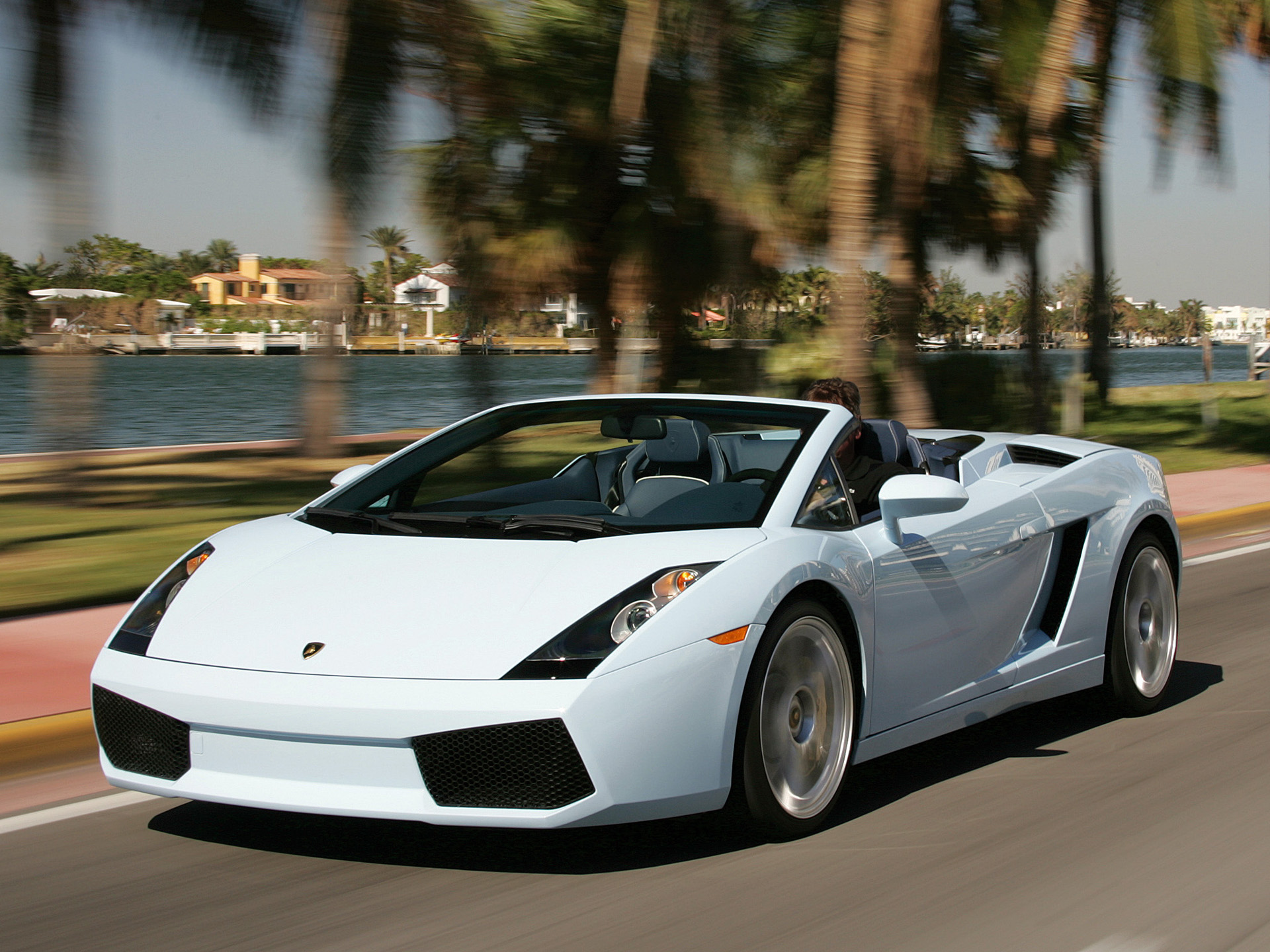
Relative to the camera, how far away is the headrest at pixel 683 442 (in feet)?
16.9

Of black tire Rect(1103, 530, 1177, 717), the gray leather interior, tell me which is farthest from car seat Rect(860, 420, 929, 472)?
black tire Rect(1103, 530, 1177, 717)

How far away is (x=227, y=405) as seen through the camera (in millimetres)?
44156

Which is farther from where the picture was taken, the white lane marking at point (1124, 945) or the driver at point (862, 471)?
the driver at point (862, 471)

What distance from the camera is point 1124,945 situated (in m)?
3.38

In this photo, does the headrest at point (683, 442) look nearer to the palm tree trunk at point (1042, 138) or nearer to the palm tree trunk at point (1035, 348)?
the palm tree trunk at point (1042, 138)

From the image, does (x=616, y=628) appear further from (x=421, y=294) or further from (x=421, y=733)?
(x=421, y=294)

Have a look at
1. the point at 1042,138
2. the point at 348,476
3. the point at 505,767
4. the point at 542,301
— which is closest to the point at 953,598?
the point at 505,767

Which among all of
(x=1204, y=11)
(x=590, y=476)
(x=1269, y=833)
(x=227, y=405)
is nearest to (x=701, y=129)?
(x=1204, y=11)

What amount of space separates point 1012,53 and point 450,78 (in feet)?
23.8

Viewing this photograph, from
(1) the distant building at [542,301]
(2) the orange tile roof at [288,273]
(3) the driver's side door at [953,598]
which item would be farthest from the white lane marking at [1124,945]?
(2) the orange tile roof at [288,273]

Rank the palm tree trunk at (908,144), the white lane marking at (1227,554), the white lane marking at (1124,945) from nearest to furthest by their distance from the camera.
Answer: the white lane marking at (1124,945) → the white lane marking at (1227,554) → the palm tree trunk at (908,144)

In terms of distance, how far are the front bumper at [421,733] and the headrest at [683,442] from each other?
4.98 ft

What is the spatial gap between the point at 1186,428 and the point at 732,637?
21.7 metres

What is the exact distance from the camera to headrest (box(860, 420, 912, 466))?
17.5 ft
